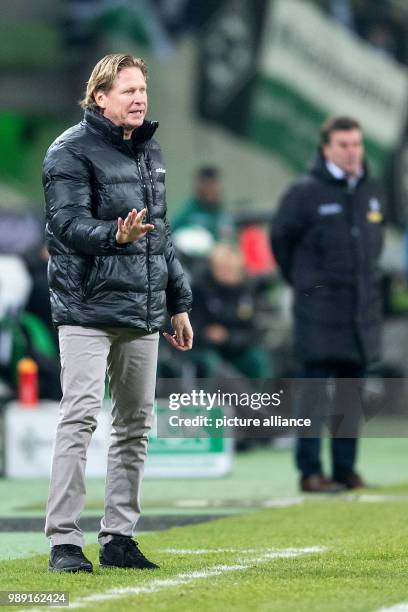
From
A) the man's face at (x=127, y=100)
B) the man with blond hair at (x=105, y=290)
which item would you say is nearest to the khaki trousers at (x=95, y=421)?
the man with blond hair at (x=105, y=290)

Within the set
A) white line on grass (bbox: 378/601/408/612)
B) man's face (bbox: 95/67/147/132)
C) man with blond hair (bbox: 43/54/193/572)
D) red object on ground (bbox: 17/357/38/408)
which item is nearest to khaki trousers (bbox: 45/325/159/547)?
man with blond hair (bbox: 43/54/193/572)

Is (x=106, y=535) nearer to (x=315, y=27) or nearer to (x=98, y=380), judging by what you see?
(x=98, y=380)

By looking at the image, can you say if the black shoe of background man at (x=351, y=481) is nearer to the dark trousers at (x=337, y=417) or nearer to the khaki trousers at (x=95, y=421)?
the dark trousers at (x=337, y=417)

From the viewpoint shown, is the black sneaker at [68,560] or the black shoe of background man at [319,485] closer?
the black sneaker at [68,560]

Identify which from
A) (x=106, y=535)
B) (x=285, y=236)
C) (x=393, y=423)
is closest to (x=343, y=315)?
(x=285, y=236)

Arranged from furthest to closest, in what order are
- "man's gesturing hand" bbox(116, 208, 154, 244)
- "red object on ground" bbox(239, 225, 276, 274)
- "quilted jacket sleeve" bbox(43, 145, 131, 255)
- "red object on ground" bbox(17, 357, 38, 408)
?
"red object on ground" bbox(239, 225, 276, 274) < "red object on ground" bbox(17, 357, 38, 408) < "quilted jacket sleeve" bbox(43, 145, 131, 255) < "man's gesturing hand" bbox(116, 208, 154, 244)

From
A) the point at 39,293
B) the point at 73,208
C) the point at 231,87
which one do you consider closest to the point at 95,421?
the point at 73,208

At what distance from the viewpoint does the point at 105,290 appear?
6754 millimetres

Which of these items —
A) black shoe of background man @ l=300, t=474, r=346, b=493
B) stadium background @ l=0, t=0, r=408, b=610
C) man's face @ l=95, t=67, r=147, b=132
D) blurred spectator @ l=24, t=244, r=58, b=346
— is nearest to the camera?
man's face @ l=95, t=67, r=147, b=132

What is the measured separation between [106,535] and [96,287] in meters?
0.94

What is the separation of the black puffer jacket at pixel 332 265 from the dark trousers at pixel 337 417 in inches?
5.1

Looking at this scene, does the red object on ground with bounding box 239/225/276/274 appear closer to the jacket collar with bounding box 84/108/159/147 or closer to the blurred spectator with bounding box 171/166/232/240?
the blurred spectator with bounding box 171/166/232/240

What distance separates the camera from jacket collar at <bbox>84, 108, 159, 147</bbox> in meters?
6.84

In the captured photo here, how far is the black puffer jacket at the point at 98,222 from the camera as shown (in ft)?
22.1
